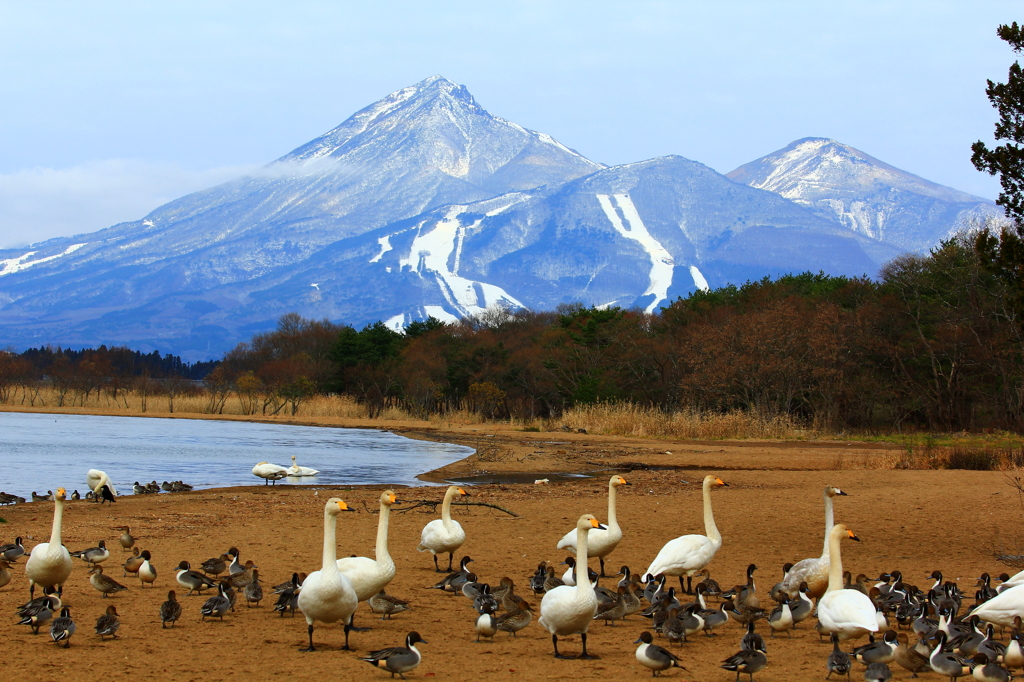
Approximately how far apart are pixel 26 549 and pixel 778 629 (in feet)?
29.8

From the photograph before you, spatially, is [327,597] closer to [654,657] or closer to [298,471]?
[654,657]

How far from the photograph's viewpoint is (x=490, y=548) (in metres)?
12.9

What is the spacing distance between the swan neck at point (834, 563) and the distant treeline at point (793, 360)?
23.7 metres

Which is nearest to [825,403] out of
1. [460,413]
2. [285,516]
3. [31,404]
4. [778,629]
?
[460,413]

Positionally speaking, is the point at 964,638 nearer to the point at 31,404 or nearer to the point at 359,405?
the point at 359,405

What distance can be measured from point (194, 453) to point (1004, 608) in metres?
28.5

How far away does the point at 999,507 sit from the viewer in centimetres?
1571

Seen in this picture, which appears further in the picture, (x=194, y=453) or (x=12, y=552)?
(x=194, y=453)

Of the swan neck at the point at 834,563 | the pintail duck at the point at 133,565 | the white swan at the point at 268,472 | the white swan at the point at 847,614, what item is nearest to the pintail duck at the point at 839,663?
the white swan at the point at 847,614

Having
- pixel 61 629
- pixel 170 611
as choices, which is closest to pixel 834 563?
pixel 170 611

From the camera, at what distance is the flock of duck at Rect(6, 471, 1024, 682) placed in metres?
7.21

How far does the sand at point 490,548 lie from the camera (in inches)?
296

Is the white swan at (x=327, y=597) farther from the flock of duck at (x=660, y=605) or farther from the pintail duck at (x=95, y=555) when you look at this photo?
the pintail duck at (x=95, y=555)

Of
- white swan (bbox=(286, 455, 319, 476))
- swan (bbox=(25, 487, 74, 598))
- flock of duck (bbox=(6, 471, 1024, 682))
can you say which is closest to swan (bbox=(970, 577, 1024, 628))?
flock of duck (bbox=(6, 471, 1024, 682))
